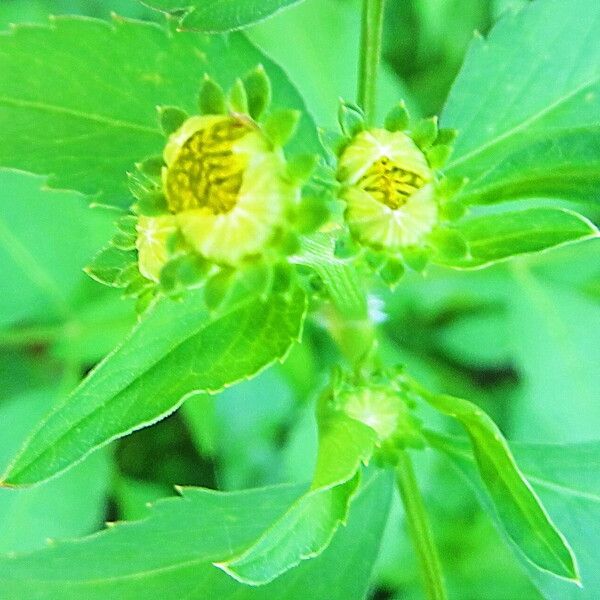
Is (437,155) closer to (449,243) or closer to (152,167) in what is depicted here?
(449,243)

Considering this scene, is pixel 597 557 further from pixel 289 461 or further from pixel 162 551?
pixel 289 461

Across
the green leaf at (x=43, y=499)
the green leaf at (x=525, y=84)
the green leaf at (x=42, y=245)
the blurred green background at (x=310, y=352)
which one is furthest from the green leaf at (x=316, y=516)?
the green leaf at (x=42, y=245)

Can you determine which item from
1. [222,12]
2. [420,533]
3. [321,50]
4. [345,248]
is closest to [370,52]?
[222,12]

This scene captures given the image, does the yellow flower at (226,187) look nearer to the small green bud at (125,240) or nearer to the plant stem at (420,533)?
the small green bud at (125,240)

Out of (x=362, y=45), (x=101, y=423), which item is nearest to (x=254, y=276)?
(x=101, y=423)

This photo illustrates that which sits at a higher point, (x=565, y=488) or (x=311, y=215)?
(x=311, y=215)

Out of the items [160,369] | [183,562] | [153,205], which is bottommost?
[183,562]
